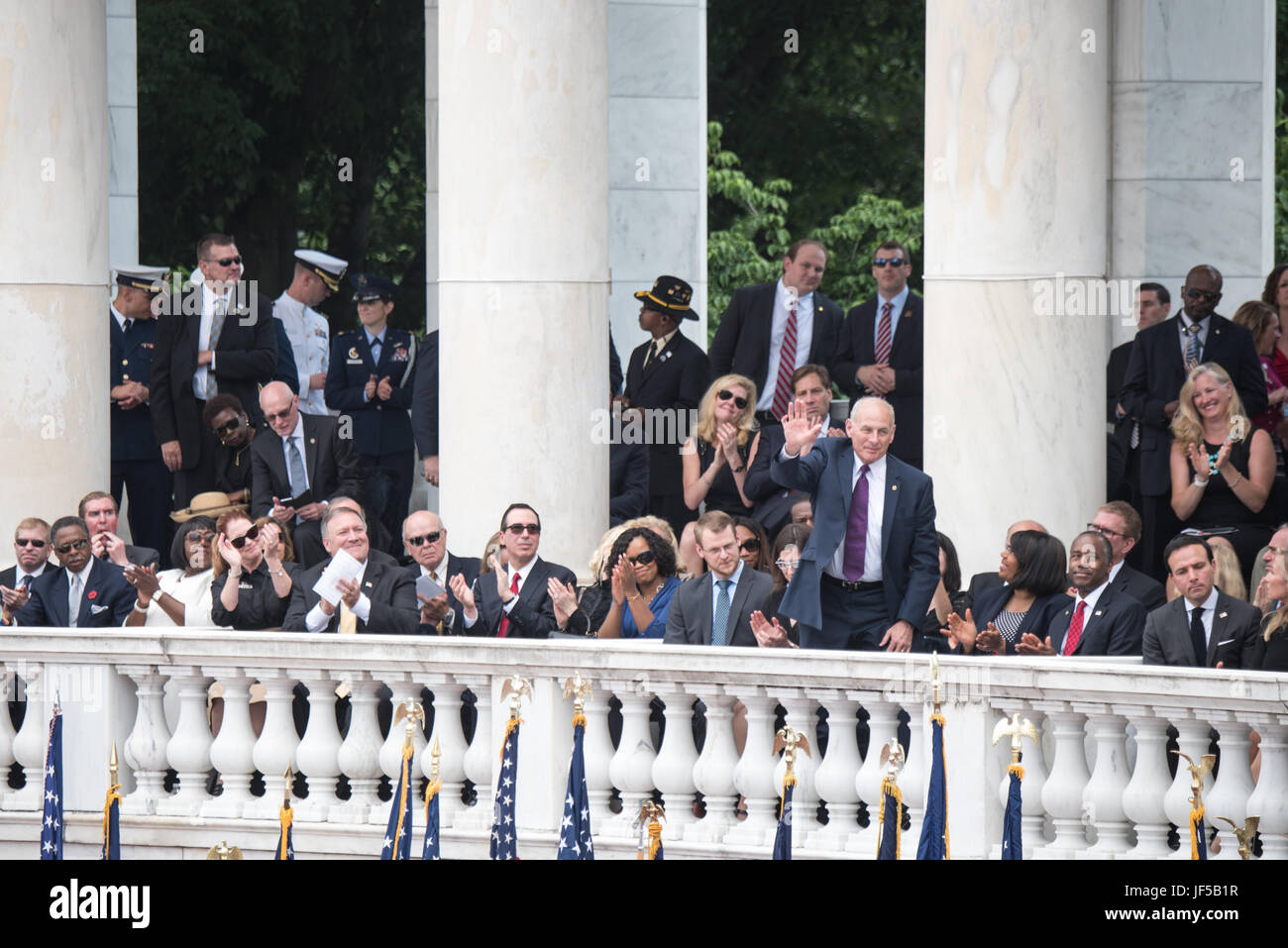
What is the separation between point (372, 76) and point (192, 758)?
41.5 m

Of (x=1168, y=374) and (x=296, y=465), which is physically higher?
(x=1168, y=374)

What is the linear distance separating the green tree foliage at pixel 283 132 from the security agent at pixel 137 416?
23560 mm

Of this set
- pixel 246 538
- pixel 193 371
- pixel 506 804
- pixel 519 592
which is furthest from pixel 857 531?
pixel 193 371

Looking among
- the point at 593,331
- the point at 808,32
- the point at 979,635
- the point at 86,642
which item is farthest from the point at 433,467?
the point at 808,32

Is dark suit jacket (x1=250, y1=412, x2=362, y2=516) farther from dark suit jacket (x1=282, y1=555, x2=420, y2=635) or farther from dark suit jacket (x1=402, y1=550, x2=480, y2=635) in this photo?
dark suit jacket (x1=282, y1=555, x2=420, y2=635)

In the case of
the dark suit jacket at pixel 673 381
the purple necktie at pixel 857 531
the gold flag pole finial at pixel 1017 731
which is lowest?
the gold flag pole finial at pixel 1017 731

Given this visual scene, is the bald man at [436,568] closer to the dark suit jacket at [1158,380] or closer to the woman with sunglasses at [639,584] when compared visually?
the woman with sunglasses at [639,584]

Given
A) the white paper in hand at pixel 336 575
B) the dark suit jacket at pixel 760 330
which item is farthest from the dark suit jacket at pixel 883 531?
the dark suit jacket at pixel 760 330

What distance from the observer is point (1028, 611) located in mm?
25594

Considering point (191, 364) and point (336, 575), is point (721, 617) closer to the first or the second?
point (336, 575)

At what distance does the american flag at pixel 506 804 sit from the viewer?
23.2 metres

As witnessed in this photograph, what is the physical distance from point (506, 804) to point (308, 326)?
49.1ft

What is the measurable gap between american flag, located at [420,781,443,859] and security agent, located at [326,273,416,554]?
13243 mm

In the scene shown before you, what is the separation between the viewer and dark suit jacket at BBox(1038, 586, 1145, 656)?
24.8 meters
